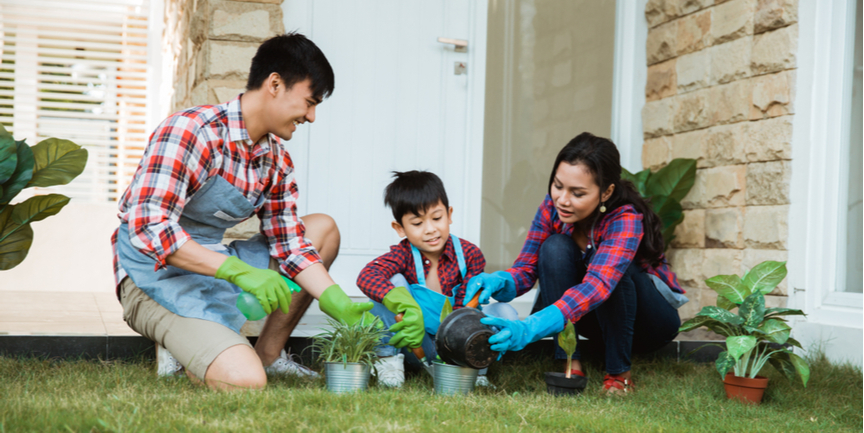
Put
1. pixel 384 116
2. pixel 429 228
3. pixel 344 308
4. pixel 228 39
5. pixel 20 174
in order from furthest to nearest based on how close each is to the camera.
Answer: pixel 384 116 → pixel 228 39 → pixel 429 228 → pixel 20 174 → pixel 344 308

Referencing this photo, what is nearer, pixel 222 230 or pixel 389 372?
pixel 389 372

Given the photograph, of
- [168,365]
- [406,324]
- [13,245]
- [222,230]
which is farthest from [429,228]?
[13,245]

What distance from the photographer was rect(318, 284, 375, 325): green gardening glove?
2043mm

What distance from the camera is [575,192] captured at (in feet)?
7.24

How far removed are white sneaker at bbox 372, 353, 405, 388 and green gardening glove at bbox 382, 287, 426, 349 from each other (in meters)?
0.07

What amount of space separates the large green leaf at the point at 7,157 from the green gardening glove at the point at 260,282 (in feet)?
2.66

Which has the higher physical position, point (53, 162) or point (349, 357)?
point (53, 162)

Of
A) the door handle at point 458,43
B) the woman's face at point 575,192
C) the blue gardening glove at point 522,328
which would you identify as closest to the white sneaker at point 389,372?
the blue gardening glove at point 522,328

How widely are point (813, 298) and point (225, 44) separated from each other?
2960mm

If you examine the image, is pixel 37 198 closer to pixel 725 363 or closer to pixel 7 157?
pixel 7 157

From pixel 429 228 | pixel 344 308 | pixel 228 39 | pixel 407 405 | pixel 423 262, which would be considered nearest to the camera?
pixel 407 405

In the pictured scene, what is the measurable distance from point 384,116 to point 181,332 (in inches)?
75.4

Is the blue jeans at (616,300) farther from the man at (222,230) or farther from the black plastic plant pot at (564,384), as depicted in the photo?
the man at (222,230)

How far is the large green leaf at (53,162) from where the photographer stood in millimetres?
2283
